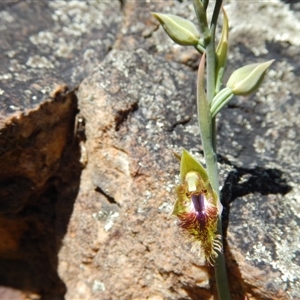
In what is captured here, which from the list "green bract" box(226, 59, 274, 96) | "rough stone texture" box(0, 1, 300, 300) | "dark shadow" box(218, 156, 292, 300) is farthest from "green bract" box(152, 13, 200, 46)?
"dark shadow" box(218, 156, 292, 300)

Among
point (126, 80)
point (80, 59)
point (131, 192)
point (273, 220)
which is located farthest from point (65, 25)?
point (273, 220)

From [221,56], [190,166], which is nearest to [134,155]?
[190,166]

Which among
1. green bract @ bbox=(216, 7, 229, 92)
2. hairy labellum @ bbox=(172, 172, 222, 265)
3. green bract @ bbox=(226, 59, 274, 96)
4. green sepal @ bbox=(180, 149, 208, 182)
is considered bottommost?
hairy labellum @ bbox=(172, 172, 222, 265)

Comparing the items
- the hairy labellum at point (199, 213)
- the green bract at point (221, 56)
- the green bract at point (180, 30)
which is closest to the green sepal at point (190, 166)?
the hairy labellum at point (199, 213)

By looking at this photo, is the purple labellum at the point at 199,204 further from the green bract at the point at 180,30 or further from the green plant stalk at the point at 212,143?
the green bract at the point at 180,30

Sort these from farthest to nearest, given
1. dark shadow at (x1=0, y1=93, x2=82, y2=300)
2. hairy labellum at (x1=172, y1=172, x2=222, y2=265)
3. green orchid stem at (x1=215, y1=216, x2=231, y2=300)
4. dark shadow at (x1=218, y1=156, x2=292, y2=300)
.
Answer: dark shadow at (x1=0, y1=93, x2=82, y2=300) → dark shadow at (x1=218, y1=156, x2=292, y2=300) → green orchid stem at (x1=215, y1=216, x2=231, y2=300) → hairy labellum at (x1=172, y1=172, x2=222, y2=265)

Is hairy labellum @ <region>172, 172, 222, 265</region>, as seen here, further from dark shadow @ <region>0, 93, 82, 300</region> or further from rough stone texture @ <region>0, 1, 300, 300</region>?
dark shadow @ <region>0, 93, 82, 300</region>

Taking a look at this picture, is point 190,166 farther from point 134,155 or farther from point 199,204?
point 134,155

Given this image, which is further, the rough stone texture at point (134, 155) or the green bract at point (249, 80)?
the rough stone texture at point (134, 155)
